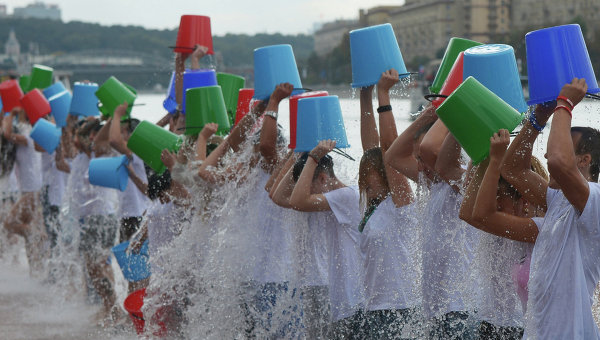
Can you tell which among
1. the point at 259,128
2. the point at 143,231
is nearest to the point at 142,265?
the point at 143,231

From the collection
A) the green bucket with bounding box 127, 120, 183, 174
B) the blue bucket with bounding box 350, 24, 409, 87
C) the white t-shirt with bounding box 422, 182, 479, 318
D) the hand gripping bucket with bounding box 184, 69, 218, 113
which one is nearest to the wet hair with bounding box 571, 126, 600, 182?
the white t-shirt with bounding box 422, 182, 479, 318

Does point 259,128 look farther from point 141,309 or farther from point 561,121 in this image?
point 561,121

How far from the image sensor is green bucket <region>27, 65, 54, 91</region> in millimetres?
10242

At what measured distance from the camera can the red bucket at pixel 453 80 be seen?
3.74 metres

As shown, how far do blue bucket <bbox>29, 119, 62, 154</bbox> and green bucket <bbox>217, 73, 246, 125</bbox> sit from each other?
9.14 feet

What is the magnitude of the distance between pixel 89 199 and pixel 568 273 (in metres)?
5.56

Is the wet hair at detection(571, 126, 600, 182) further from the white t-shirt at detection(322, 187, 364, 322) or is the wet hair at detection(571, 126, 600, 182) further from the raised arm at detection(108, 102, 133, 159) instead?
the raised arm at detection(108, 102, 133, 159)

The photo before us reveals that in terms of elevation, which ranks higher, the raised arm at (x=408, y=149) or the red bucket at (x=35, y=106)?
the raised arm at (x=408, y=149)

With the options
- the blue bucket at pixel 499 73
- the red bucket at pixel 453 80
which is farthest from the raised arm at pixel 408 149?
the blue bucket at pixel 499 73

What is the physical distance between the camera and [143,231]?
648 centimetres

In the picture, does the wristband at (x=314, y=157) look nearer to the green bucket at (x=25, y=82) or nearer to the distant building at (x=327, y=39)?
the distant building at (x=327, y=39)

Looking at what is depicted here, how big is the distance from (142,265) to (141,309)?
99 cm

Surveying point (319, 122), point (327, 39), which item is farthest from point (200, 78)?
point (327, 39)

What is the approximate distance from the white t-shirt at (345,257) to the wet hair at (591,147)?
57.0 inches
